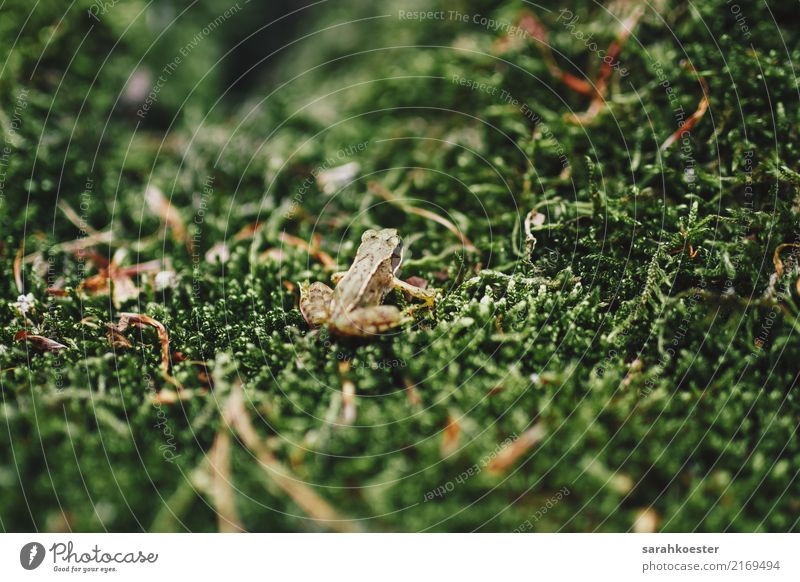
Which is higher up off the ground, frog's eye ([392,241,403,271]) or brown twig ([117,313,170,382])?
frog's eye ([392,241,403,271])

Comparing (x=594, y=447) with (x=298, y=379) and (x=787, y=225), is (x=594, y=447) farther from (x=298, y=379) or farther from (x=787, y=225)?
(x=787, y=225)

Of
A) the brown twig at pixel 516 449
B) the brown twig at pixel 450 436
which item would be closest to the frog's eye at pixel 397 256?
the brown twig at pixel 450 436

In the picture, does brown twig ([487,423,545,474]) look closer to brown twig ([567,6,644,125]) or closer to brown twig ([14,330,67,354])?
brown twig ([567,6,644,125])

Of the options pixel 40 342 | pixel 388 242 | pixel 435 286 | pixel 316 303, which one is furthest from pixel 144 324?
pixel 435 286

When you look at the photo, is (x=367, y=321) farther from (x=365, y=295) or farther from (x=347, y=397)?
(x=347, y=397)

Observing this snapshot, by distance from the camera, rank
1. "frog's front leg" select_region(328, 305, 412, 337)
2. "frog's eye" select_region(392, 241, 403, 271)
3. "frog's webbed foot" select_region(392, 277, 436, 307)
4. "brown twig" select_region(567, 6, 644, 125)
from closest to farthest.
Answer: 1. "frog's front leg" select_region(328, 305, 412, 337)
2. "frog's webbed foot" select_region(392, 277, 436, 307)
3. "frog's eye" select_region(392, 241, 403, 271)
4. "brown twig" select_region(567, 6, 644, 125)

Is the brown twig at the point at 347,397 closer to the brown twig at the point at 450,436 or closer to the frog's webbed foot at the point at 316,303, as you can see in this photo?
the frog's webbed foot at the point at 316,303

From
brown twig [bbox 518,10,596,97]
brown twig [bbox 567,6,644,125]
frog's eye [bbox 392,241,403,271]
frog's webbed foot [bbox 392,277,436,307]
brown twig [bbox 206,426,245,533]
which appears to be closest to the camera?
brown twig [bbox 206,426,245,533]
